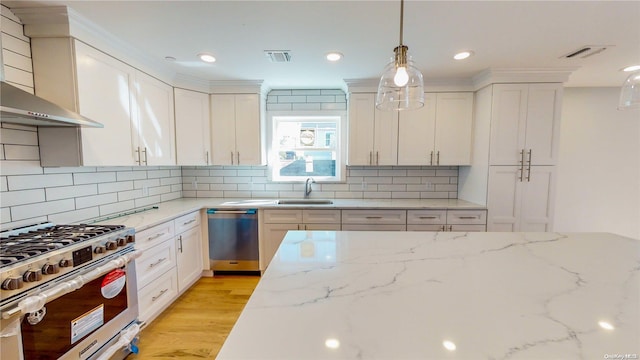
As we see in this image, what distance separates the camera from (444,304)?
0.84 meters

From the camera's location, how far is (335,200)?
3.42m

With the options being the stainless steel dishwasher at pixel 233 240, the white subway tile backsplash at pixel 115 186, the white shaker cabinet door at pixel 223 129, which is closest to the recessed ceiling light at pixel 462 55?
the white shaker cabinet door at pixel 223 129

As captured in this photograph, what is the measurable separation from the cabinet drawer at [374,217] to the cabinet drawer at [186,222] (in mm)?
1669

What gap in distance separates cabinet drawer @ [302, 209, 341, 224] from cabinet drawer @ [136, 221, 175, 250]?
136cm

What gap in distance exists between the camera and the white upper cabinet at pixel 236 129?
317cm

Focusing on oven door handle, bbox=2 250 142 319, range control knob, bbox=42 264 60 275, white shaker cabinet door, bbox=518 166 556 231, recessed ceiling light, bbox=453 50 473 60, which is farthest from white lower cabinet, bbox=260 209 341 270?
white shaker cabinet door, bbox=518 166 556 231

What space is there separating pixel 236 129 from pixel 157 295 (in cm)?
196

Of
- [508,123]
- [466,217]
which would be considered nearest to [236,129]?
[466,217]

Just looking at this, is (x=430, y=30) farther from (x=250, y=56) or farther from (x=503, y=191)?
(x=503, y=191)

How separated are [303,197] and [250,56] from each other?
185 cm

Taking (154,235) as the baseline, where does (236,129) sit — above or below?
above

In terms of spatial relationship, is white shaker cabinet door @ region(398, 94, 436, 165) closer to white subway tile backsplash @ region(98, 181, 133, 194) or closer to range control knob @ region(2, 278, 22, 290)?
white subway tile backsplash @ region(98, 181, 133, 194)

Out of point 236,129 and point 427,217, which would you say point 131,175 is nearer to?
point 236,129

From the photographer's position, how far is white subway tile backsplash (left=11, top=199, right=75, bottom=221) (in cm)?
Answer: 162
